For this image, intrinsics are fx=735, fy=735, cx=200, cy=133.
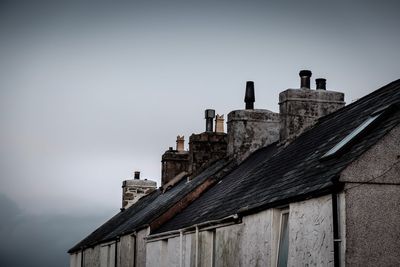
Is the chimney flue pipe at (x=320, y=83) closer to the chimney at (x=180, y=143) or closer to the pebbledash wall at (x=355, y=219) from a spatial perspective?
the pebbledash wall at (x=355, y=219)

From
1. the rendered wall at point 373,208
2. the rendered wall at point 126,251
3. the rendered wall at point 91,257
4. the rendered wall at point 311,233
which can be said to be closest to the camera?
the rendered wall at point 373,208

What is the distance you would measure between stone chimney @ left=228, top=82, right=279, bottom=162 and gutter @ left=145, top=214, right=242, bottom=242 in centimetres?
371

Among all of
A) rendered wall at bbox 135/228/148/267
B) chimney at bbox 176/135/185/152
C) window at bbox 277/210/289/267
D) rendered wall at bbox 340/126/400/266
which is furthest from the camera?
chimney at bbox 176/135/185/152

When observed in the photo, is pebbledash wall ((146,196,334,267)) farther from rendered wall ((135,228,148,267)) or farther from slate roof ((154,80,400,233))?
rendered wall ((135,228,148,267))

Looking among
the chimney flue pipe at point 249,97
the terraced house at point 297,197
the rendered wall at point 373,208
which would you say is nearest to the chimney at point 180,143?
the terraced house at point 297,197

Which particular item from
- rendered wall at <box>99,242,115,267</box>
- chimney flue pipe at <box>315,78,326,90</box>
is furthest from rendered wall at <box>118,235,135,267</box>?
chimney flue pipe at <box>315,78,326,90</box>

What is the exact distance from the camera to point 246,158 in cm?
2136

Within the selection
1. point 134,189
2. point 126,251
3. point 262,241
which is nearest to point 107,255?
point 126,251

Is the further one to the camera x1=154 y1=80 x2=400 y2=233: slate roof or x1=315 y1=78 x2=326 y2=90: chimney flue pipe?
x1=315 y1=78 x2=326 y2=90: chimney flue pipe

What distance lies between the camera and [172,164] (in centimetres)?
3088

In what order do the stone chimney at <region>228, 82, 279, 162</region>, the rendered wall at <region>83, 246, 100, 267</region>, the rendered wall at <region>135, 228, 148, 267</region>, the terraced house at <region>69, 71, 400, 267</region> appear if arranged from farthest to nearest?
the rendered wall at <region>83, 246, 100, 267</region>
the stone chimney at <region>228, 82, 279, 162</region>
the rendered wall at <region>135, 228, 148, 267</region>
the terraced house at <region>69, 71, 400, 267</region>

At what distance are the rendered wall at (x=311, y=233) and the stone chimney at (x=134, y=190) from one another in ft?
93.5

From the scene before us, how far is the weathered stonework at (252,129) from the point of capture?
21.7 m

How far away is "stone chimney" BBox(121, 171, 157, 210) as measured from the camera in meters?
38.8
